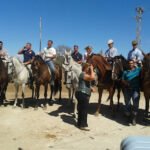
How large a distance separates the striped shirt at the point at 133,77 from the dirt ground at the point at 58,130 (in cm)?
142

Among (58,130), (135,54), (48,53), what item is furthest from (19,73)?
(135,54)

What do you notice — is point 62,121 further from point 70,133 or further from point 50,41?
point 50,41

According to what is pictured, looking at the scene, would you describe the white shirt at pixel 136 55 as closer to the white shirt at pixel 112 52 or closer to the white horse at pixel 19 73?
the white shirt at pixel 112 52

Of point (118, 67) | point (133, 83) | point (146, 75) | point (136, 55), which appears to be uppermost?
point (136, 55)

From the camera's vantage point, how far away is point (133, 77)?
1122 cm

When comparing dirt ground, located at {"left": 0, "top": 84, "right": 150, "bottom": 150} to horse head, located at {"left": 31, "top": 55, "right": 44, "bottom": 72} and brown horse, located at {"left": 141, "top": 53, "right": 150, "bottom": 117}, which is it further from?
horse head, located at {"left": 31, "top": 55, "right": 44, "bottom": 72}

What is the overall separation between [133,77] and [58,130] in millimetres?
3187

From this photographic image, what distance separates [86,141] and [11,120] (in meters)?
3.52

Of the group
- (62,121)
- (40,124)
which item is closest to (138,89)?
(62,121)

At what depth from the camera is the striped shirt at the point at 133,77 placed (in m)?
11.2

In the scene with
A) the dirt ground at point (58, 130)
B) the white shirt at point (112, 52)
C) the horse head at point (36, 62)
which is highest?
the white shirt at point (112, 52)

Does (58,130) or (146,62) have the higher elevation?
(146,62)

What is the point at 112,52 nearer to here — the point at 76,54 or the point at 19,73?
the point at 76,54

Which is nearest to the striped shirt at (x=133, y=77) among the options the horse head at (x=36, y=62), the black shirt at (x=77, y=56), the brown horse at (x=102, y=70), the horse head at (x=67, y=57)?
the brown horse at (x=102, y=70)
